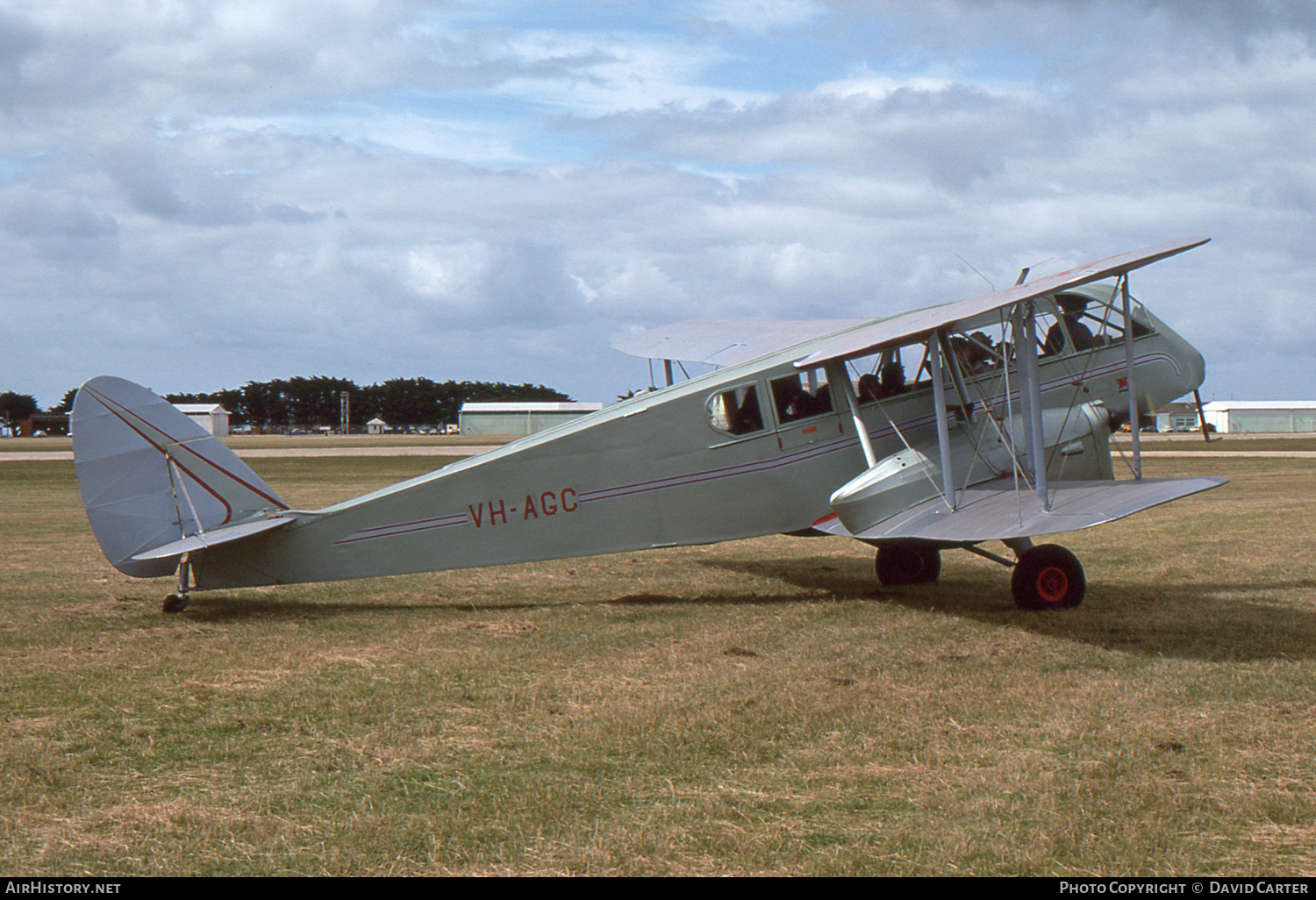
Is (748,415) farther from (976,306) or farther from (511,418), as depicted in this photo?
Answer: (511,418)

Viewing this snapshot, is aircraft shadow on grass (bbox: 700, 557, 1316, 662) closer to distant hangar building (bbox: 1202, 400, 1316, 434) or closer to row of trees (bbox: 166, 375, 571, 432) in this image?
distant hangar building (bbox: 1202, 400, 1316, 434)

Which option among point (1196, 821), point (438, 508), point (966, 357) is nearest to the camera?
point (1196, 821)

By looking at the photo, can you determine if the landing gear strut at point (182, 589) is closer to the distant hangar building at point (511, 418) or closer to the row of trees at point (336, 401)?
the distant hangar building at point (511, 418)

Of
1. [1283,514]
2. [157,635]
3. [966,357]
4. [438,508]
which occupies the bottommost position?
[1283,514]

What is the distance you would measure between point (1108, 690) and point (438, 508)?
18.7ft

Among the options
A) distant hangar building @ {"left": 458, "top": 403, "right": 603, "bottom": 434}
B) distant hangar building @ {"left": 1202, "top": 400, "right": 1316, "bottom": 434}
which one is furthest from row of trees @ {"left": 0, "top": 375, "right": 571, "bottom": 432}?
distant hangar building @ {"left": 1202, "top": 400, "right": 1316, "bottom": 434}

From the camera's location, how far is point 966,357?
10.3 m

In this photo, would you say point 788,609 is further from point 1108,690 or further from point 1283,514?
point 1283,514

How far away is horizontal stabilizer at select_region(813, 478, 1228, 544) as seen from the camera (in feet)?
25.7

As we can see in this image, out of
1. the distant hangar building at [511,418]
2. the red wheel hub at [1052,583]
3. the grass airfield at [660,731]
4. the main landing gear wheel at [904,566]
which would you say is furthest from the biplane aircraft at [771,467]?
the distant hangar building at [511,418]

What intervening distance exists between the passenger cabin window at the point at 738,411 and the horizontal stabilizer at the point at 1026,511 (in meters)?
1.38

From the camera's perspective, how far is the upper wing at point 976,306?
806cm

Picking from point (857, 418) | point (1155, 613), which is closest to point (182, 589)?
point (857, 418)
